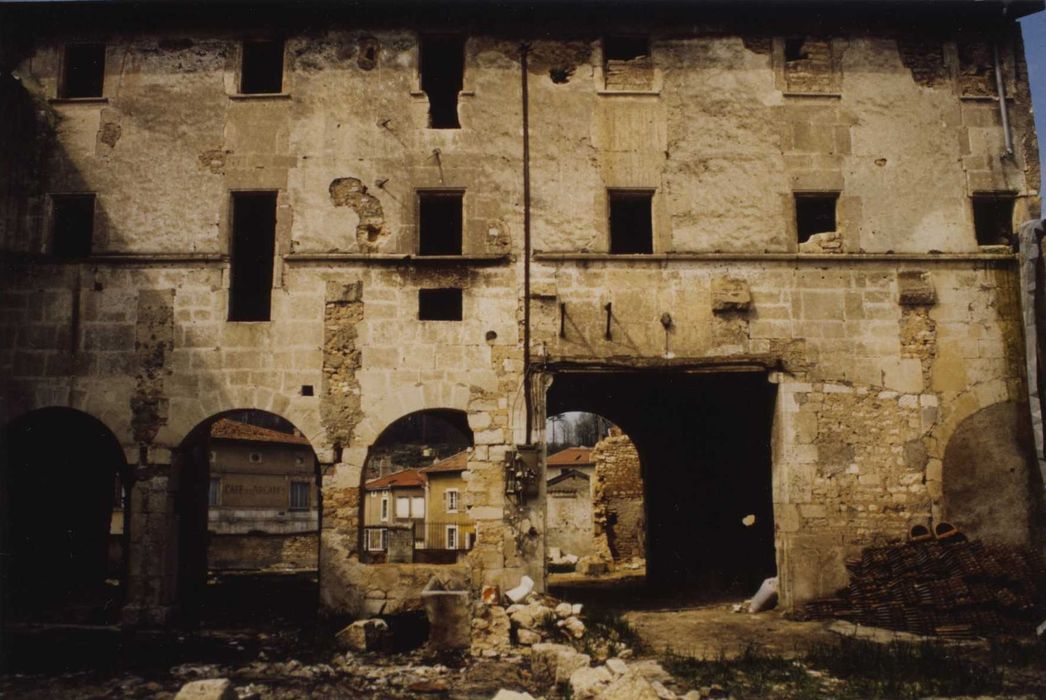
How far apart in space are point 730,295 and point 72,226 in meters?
10.2

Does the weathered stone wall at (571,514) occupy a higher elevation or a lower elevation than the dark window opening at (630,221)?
lower

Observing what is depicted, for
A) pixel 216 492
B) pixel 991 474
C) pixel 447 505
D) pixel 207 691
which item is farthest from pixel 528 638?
→ pixel 447 505

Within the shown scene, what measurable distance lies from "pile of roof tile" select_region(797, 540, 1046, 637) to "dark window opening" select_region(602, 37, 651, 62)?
8221 mm

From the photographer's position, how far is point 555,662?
28.0ft

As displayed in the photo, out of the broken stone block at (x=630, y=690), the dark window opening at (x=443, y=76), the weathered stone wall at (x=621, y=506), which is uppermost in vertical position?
the dark window opening at (x=443, y=76)

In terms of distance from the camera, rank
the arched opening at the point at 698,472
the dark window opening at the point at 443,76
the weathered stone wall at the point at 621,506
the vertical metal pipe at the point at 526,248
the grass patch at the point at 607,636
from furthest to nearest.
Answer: the weathered stone wall at the point at 621,506
the arched opening at the point at 698,472
the dark window opening at the point at 443,76
the vertical metal pipe at the point at 526,248
the grass patch at the point at 607,636

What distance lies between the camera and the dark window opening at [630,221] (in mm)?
13180

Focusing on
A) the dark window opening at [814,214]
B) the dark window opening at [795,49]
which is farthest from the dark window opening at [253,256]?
the dark window opening at [795,49]

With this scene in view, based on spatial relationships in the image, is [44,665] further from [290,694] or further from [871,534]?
[871,534]

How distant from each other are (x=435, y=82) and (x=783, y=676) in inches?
404

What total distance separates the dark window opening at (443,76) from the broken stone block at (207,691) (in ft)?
29.6

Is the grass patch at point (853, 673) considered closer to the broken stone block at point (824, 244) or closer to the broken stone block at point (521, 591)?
the broken stone block at point (521, 591)

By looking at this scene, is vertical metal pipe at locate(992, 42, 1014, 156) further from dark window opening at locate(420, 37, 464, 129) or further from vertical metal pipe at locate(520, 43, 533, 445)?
dark window opening at locate(420, 37, 464, 129)

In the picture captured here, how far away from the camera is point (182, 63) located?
1328 centimetres
